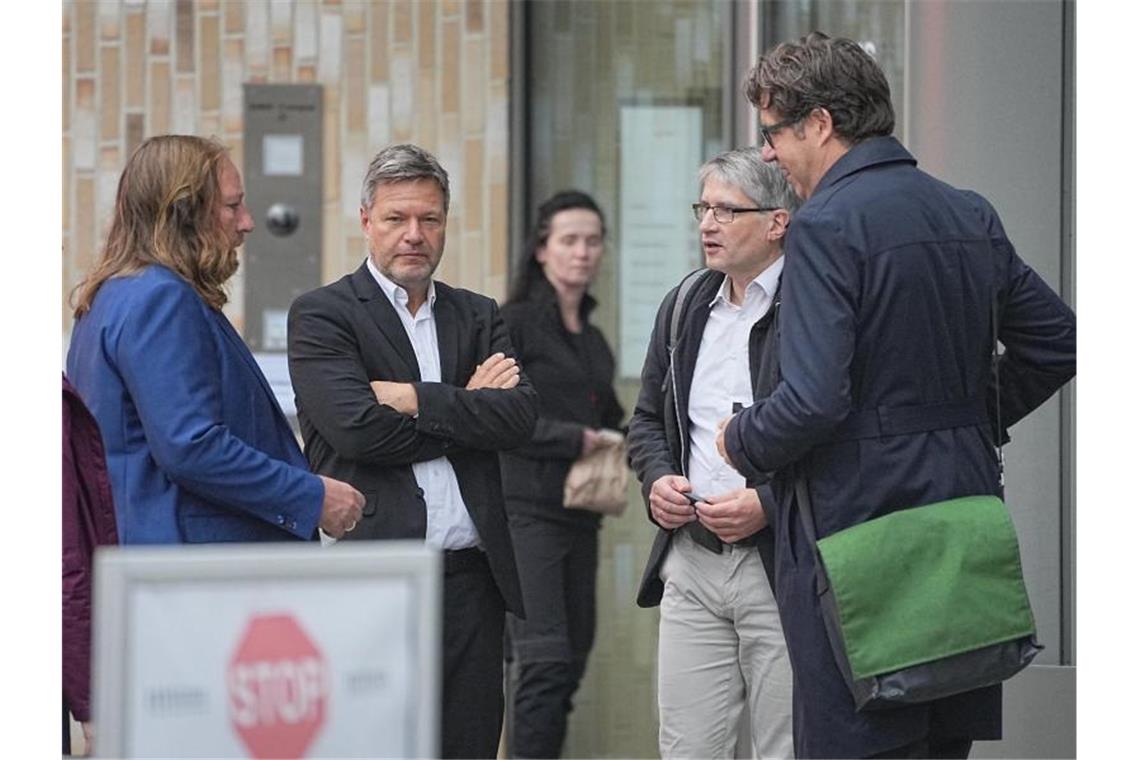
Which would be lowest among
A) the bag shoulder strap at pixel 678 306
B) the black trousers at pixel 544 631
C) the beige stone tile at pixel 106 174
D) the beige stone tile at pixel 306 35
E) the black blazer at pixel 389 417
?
the black trousers at pixel 544 631

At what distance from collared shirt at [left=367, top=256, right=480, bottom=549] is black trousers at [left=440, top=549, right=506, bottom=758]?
0.05 metres

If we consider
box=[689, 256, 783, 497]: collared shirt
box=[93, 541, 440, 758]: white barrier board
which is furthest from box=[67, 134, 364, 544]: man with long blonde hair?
box=[93, 541, 440, 758]: white barrier board

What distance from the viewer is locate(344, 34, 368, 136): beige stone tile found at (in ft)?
23.2

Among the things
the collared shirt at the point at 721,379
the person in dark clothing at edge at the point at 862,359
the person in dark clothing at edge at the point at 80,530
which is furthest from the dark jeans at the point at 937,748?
the person in dark clothing at edge at the point at 80,530

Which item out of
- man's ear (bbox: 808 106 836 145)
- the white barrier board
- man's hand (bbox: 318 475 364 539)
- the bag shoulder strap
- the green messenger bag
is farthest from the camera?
the bag shoulder strap

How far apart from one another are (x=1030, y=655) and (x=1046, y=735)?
4.87 ft

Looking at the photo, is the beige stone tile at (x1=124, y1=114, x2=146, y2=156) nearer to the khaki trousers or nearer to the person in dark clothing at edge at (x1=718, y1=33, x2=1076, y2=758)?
the khaki trousers

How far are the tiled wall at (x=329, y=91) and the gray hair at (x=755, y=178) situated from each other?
2640mm

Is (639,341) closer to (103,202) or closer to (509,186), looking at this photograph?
(509,186)

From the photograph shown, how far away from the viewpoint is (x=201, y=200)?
4051 millimetres

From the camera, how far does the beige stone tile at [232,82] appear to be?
7.11 m

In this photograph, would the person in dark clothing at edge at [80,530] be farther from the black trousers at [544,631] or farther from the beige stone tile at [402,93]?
the beige stone tile at [402,93]

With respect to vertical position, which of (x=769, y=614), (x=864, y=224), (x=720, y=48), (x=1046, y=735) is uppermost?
(x=720, y=48)

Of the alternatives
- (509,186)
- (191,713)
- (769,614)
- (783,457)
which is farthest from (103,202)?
(191,713)
